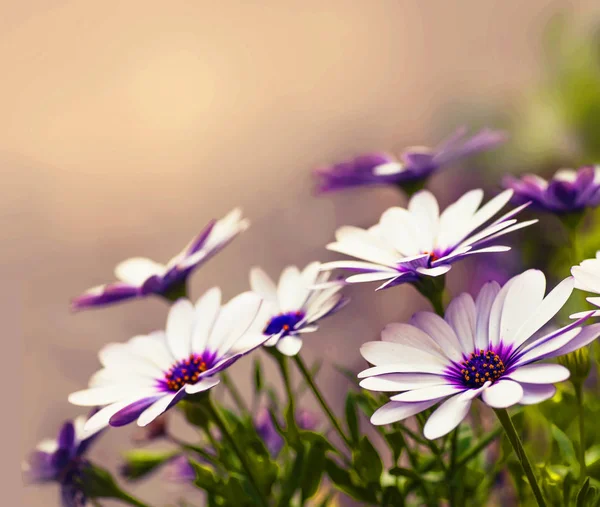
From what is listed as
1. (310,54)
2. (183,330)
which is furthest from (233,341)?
(310,54)

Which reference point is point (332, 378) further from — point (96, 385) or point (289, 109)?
point (96, 385)

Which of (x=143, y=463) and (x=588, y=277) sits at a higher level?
(x=588, y=277)

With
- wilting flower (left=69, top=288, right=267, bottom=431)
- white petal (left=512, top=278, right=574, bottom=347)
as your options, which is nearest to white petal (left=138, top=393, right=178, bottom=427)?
wilting flower (left=69, top=288, right=267, bottom=431)

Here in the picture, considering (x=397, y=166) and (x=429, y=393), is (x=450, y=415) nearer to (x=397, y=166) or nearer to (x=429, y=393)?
(x=429, y=393)

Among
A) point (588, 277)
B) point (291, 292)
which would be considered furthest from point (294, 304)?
point (588, 277)

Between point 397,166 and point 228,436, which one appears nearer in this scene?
point 228,436

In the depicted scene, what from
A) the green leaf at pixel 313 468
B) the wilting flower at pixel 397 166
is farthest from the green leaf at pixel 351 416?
the wilting flower at pixel 397 166
